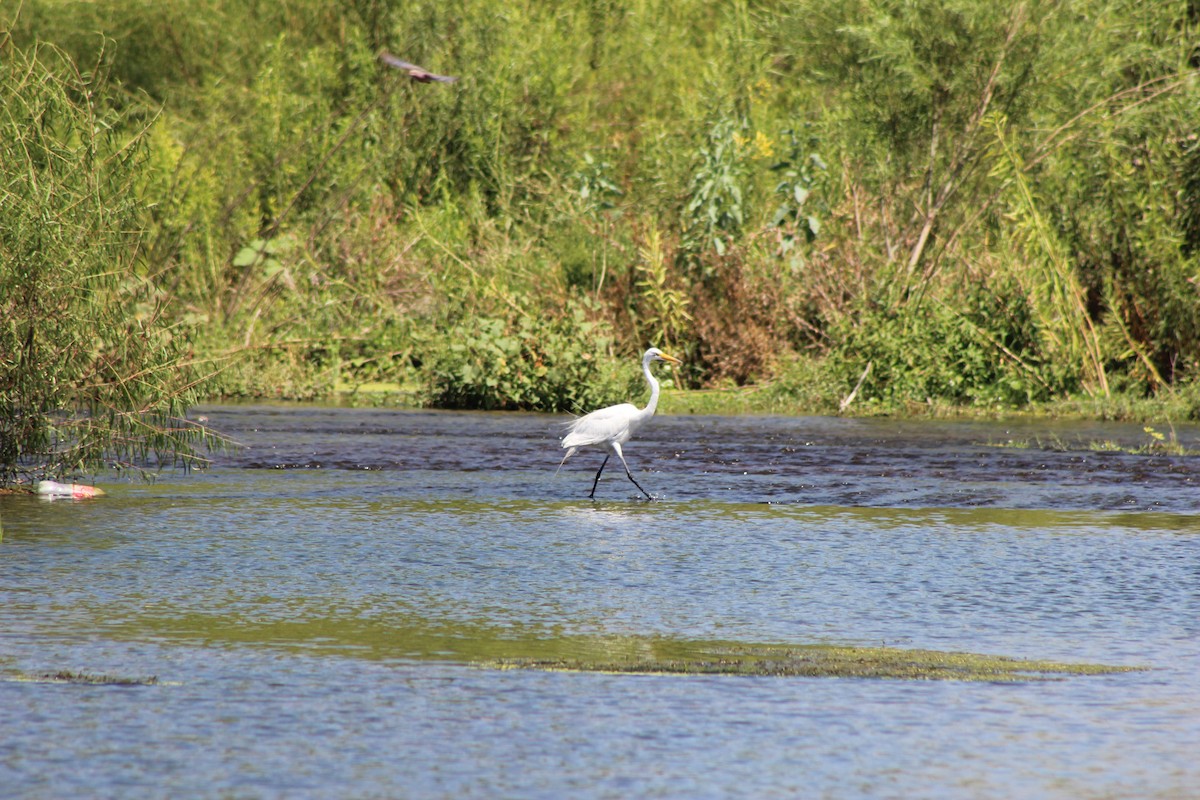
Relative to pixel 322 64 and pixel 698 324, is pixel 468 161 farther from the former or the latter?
pixel 698 324

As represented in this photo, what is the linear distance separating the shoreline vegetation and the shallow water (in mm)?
3758

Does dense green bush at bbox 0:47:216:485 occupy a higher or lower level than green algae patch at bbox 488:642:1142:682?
higher

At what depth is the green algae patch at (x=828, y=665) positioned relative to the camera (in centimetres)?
667

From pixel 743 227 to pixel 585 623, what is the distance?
17.0 meters

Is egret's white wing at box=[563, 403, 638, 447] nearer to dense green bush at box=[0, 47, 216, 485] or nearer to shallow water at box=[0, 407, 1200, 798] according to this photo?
shallow water at box=[0, 407, 1200, 798]

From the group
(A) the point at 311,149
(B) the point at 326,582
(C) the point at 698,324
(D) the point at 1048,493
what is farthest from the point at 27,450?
(A) the point at 311,149

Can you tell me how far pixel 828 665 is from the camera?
6.81m

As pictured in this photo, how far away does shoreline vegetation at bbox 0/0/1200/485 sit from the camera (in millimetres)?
19891

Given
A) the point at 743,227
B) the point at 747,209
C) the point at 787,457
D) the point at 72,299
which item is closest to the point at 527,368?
the point at 743,227

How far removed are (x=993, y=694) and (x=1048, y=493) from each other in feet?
23.1

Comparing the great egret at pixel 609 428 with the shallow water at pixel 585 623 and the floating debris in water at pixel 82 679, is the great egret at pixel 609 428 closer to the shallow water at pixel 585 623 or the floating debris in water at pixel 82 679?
the shallow water at pixel 585 623

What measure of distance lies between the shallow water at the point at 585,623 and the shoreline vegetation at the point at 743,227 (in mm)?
3758

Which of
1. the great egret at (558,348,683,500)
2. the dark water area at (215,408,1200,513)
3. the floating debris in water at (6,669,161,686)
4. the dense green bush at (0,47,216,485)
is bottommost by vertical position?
the dark water area at (215,408,1200,513)

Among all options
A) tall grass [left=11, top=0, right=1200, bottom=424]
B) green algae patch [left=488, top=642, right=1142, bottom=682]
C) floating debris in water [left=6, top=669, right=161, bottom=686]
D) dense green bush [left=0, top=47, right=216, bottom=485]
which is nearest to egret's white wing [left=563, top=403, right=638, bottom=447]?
dense green bush [left=0, top=47, right=216, bottom=485]
